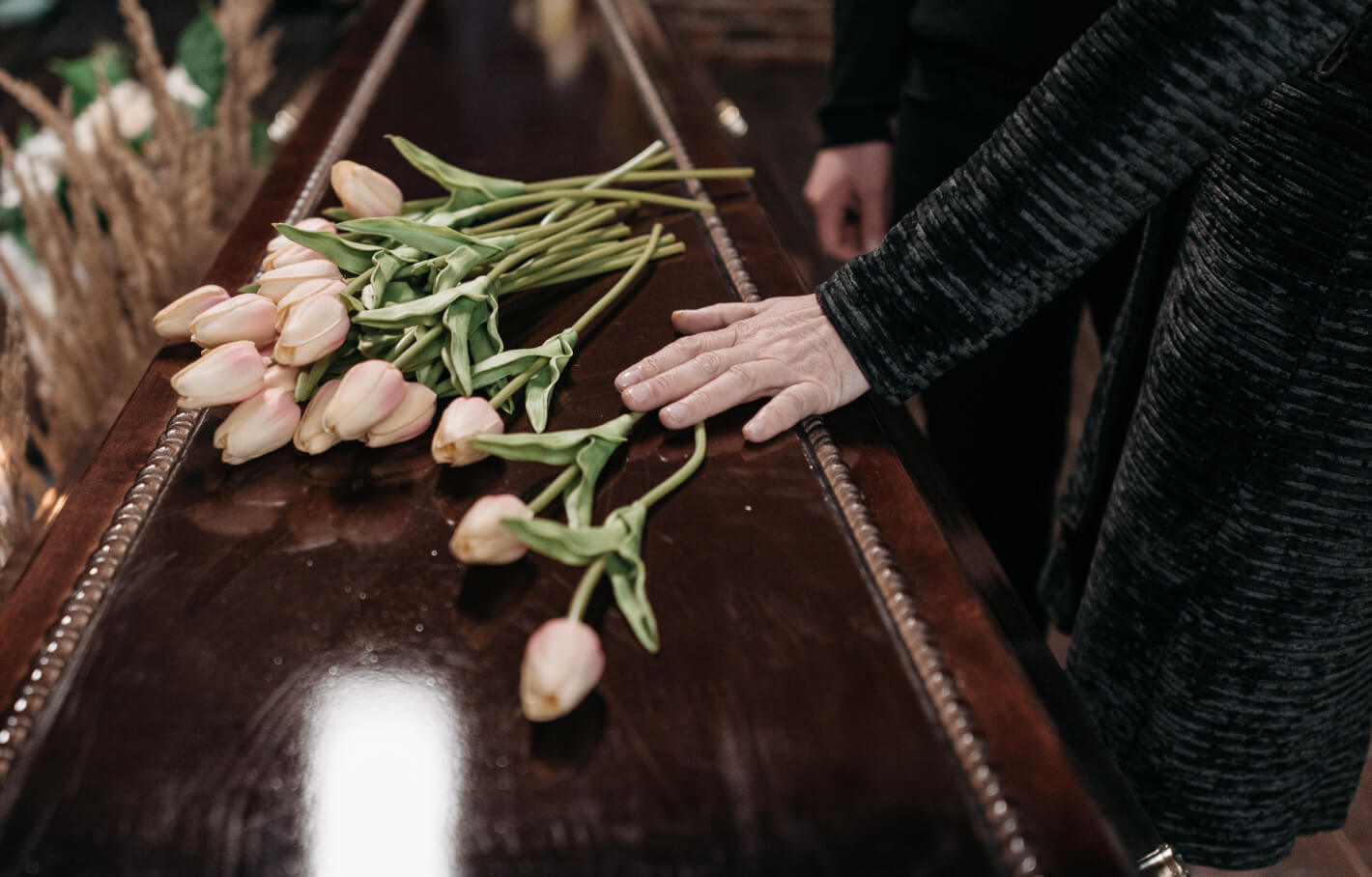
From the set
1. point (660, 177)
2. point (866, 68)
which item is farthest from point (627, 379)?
point (866, 68)

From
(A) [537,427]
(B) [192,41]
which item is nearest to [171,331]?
(A) [537,427]

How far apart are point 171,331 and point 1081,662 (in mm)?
846

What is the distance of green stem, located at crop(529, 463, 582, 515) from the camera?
0.59m

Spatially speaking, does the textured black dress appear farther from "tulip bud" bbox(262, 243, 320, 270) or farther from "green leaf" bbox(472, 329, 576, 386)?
"tulip bud" bbox(262, 243, 320, 270)

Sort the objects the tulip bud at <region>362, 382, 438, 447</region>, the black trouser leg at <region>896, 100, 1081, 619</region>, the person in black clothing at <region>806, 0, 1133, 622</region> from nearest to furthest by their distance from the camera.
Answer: the tulip bud at <region>362, 382, 438, 447</region> → the person in black clothing at <region>806, 0, 1133, 622</region> → the black trouser leg at <region>896, 100, 1081, 619</region>

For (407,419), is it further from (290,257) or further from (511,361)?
(290,257)

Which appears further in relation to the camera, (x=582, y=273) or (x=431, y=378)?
(x=582, y=273)

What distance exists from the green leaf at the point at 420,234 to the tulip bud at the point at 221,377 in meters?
0.13

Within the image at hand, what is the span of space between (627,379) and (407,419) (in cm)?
16

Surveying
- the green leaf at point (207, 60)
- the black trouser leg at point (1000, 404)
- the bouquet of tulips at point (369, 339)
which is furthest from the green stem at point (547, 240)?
the green leaf at point (207, 60)

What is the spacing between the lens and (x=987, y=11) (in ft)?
3.53

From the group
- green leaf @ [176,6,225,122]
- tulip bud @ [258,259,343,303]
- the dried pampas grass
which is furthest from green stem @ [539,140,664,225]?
green leaf @ [176,6,225,122]

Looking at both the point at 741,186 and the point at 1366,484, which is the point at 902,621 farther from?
the point at 741,186

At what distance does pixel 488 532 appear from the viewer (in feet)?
1.79
